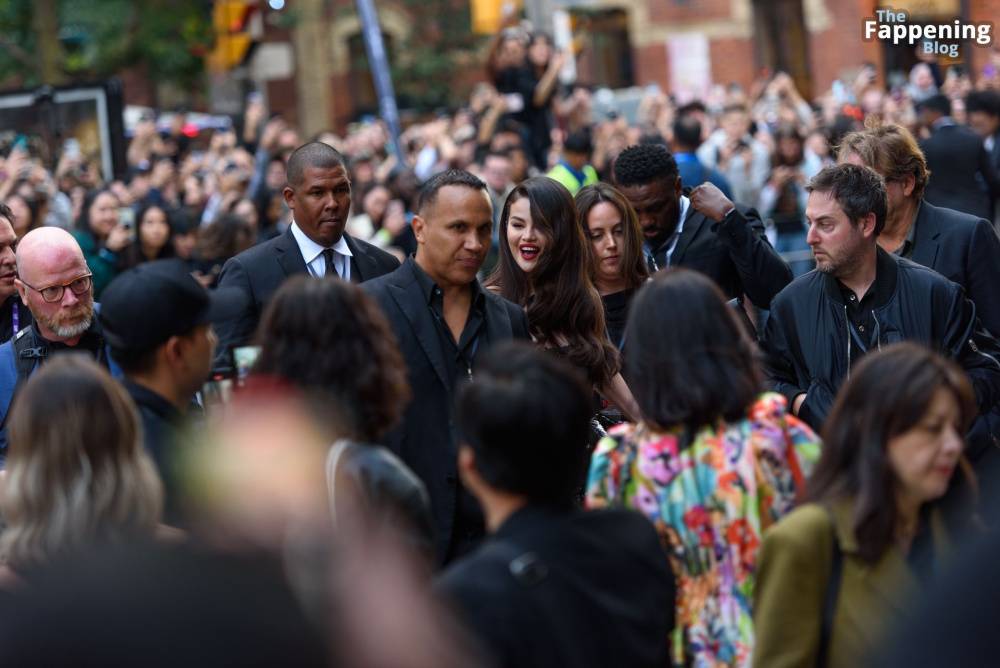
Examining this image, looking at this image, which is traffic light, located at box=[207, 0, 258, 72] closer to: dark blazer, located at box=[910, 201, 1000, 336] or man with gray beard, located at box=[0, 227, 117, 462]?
man with gray beard, located at box=[0, 227, 117, 462]

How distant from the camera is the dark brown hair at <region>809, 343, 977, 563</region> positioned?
3.67 metres

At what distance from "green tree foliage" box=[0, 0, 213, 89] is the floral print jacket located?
25.3m

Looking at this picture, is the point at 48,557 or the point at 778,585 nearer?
the point at 48,557

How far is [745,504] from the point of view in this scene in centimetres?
395

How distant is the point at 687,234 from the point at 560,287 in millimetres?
1345

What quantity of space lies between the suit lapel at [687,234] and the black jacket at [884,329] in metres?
1.33

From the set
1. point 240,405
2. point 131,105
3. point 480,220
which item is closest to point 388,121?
point 480,220

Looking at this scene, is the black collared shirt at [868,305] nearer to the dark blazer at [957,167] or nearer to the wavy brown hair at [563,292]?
→ the wavy brown hair at [563,292]

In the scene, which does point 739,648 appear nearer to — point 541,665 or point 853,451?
point 853,451

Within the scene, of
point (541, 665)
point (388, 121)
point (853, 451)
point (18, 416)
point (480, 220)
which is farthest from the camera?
point (388, 121)

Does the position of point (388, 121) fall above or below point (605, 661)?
above

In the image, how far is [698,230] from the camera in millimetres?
7414

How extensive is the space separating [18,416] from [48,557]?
37 cm

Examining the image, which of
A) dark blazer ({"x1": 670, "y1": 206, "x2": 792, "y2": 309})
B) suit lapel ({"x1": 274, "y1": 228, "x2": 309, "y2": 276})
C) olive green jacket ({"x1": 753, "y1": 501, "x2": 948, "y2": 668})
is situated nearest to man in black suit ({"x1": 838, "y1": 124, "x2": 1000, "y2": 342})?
dark blazer ({"x1": 670, "y1": 206, "x2": 792, "y2": 309})
